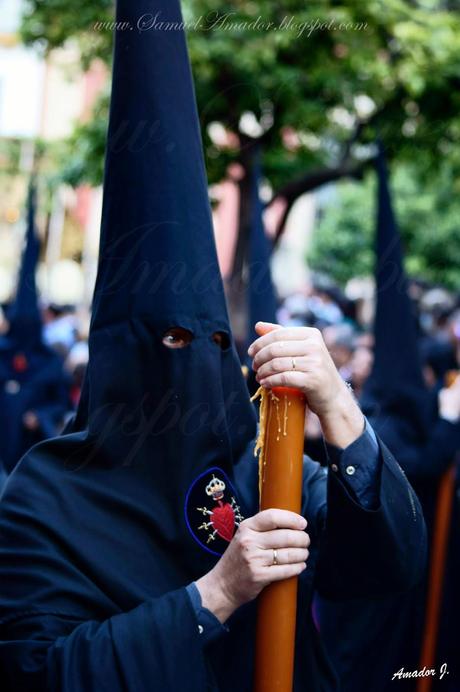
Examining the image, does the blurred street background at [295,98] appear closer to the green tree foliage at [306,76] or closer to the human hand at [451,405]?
the green tree foliage at [306,76]

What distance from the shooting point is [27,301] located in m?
8.98

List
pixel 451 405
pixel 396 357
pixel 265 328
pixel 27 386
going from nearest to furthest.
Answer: pixel 265 328 → pixel 396 357 → pixel 451 405 → pixel 27 386

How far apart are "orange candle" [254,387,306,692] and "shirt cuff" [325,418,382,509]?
0.11 meters

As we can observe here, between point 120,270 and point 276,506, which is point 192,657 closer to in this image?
point 276,506

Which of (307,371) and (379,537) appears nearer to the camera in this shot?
(307,371)

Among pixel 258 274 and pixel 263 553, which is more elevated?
pixel 258 274

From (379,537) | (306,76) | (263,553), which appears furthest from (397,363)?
(306,76)

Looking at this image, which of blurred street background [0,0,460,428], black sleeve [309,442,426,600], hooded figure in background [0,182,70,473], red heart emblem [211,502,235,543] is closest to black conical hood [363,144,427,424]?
blurred street background [0,0,460,428]

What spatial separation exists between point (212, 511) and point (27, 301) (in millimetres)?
7377

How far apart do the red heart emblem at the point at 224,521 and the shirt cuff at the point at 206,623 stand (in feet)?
0.60

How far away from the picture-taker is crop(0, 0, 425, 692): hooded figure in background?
181cm

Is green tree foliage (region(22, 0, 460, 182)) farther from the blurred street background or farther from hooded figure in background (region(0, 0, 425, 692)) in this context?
hooded figure in background (region(0, 0, 425, 692))

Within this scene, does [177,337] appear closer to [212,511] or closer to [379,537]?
[212,511]

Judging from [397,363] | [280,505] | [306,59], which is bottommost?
[280,505]
